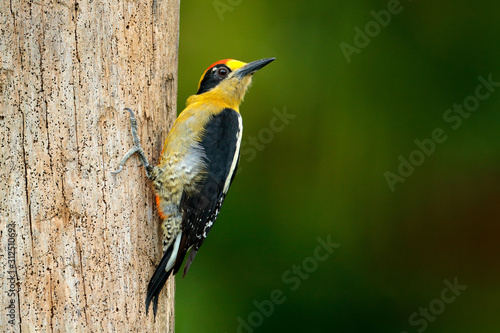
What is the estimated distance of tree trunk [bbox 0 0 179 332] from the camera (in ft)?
7.73

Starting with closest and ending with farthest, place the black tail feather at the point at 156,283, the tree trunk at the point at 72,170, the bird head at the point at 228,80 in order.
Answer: the tree trunk at the point at 72,170 < the black tail feather at the point at 156,283 < the bird head at the point at 228,80

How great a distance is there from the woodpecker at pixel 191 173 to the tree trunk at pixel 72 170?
107 millimetres

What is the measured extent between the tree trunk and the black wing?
443mm

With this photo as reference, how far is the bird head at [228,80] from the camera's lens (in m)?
3.79

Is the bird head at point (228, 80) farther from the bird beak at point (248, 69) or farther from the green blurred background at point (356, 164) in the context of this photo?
the green blurred background at point (356, 164)

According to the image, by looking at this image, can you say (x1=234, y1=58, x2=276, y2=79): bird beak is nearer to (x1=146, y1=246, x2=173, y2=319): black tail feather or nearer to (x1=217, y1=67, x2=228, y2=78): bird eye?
(x1=217, y1=67, x2=228, y2=78): bird eye

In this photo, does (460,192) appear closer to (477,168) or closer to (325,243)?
(477,168)

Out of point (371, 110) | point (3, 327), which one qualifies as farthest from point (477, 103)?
point (3, 327)

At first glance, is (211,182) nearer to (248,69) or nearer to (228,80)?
(228,80)

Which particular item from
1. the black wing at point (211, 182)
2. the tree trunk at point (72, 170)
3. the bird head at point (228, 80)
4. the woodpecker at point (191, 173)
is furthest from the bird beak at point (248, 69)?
the tree trunk at point (72, 170)

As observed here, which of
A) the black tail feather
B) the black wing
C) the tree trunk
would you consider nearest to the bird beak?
the black wing

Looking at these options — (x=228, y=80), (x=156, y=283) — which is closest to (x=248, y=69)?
(x=228, y=80)

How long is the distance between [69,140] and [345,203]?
3196 millimetres

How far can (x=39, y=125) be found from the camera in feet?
7.90
